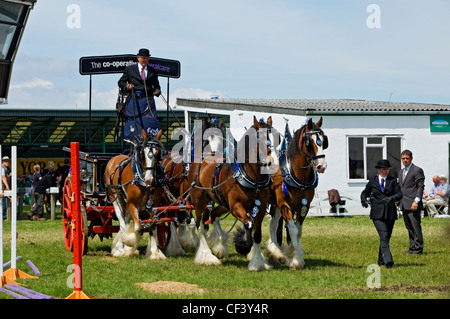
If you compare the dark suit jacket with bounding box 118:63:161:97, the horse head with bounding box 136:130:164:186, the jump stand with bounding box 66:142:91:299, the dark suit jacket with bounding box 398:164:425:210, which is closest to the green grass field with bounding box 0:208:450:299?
the jump stand with bounding box 66:142:91:299

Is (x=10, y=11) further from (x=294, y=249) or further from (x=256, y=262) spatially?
(x=294, y=249)

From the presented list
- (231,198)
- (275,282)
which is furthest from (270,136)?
(275,282)

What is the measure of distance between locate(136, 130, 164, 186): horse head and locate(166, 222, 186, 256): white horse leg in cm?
155

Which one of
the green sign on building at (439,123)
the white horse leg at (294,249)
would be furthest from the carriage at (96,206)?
the green sign on building at (439,123)

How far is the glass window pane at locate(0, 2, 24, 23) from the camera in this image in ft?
37.7

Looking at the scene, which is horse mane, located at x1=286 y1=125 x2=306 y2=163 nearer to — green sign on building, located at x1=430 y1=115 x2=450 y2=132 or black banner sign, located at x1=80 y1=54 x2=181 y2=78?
black banner sign, located at x1=80 y1=54 x2=181 y2=78

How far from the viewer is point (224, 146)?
11.7m

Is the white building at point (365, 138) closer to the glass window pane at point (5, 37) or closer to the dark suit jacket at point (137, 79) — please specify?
the dark suit jacket at point (137, 79)

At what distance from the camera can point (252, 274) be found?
9797 millimetres

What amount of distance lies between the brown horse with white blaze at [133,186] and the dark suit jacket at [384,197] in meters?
3.55

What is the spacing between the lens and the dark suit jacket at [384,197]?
10727mm

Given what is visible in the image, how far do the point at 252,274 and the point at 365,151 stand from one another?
14245 mm
